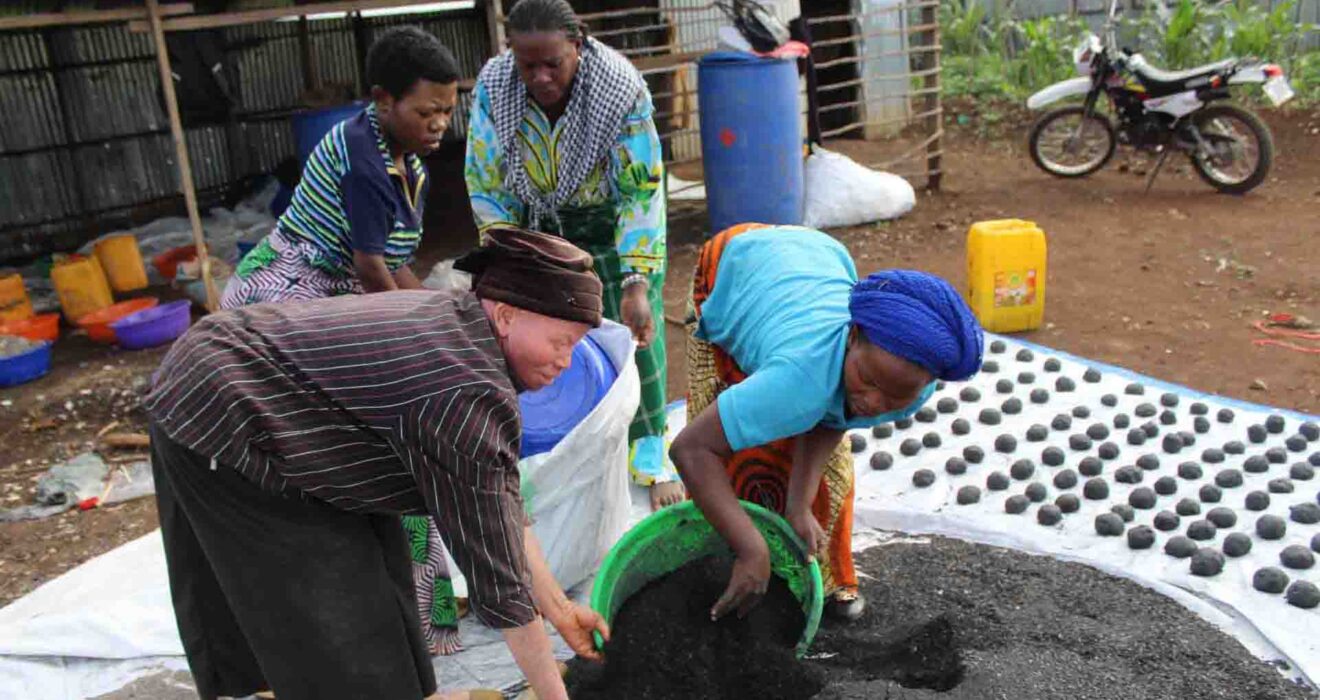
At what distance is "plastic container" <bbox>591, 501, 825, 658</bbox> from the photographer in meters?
2.30

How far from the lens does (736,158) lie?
6375mm

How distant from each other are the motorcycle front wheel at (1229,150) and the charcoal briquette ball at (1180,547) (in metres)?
4.95

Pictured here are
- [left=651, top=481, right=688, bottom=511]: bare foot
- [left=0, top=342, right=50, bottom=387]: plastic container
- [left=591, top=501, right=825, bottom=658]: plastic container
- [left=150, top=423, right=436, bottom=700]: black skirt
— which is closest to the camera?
[left=150, top=423, right=436, bottom=700]: black skirt

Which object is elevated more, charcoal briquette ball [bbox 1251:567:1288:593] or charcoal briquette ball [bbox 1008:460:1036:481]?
charcoal briquette ball [bbox 1008:460:1036:481]

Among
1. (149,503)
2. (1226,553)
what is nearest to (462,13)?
(149,503)

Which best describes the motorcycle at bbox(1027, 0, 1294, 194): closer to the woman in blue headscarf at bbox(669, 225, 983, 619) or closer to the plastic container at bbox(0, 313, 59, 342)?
the woman in blue headscarf at bbox(669, 225, 983, 619)

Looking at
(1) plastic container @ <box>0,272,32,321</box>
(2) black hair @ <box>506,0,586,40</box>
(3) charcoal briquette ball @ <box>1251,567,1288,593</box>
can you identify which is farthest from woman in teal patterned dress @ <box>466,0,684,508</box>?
(1) plastic container @ <box>0,272,32,321</box>

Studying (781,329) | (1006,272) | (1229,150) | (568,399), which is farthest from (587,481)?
(1229,150)

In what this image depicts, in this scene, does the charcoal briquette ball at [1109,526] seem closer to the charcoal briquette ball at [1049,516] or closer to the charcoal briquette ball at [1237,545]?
the charcoal briquette ball at [1049,516]

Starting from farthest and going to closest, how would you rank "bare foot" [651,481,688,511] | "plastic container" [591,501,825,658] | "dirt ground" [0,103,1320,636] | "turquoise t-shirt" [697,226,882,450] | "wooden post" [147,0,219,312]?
"wooden post" [147,0,219,312] < "dirt ground" [0,103,1320,636] < "bare foot" [651,481,688,511] < "plastic container" [591,501,825,658] < "turquoise t-shirt" [697,226,882,450]

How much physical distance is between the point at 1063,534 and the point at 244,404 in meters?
2.29

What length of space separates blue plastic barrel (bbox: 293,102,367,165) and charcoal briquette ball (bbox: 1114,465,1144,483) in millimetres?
5128

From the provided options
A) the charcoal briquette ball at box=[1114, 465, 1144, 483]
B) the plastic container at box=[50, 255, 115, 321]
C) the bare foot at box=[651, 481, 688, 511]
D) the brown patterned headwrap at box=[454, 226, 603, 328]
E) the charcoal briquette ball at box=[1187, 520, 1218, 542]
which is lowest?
the charcoal briquette ball at box=[1187, 520, 1218, 542]

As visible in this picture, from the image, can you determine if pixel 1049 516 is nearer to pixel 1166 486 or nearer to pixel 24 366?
pixel 1166 486
